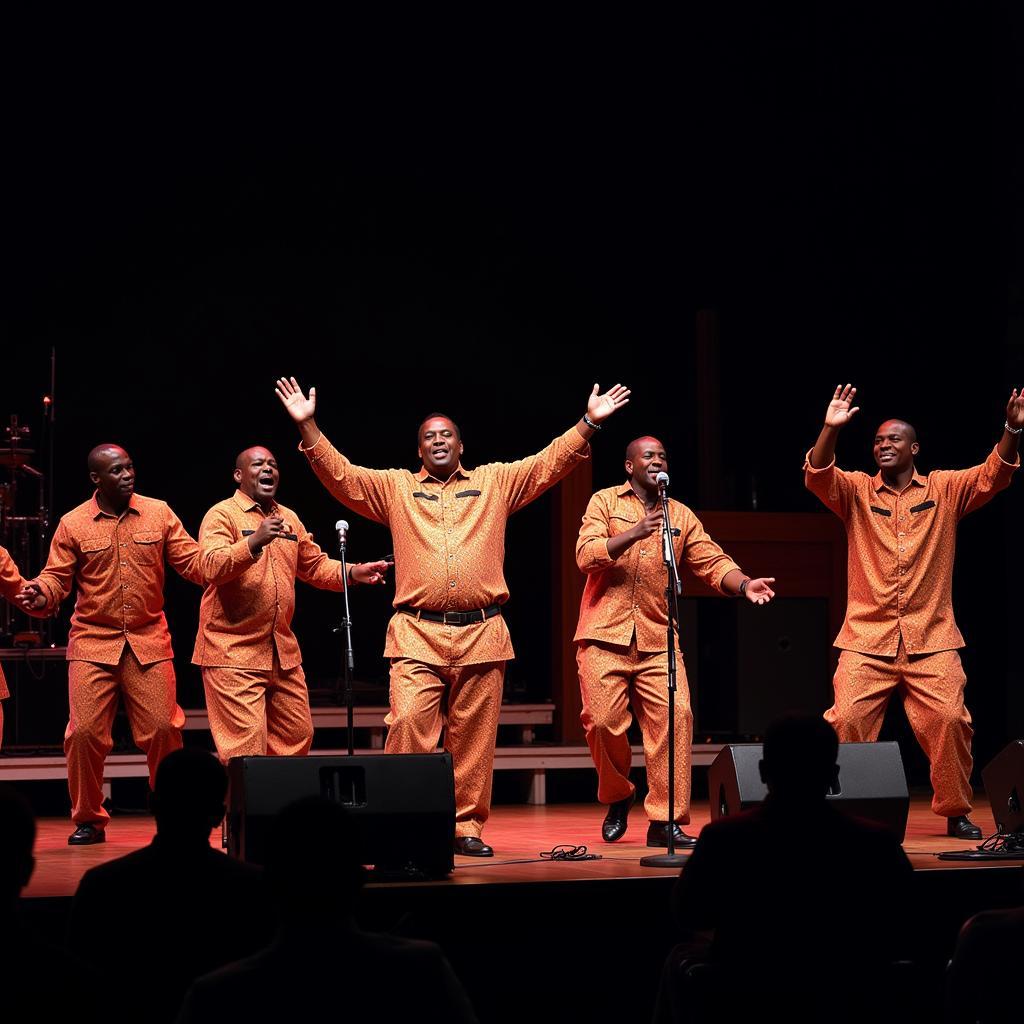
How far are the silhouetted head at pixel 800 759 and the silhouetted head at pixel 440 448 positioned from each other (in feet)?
10.6

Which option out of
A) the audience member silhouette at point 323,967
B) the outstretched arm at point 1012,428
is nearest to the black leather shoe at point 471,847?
the outstretched arm at point 1012,428

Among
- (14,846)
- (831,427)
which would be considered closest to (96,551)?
(831,427)

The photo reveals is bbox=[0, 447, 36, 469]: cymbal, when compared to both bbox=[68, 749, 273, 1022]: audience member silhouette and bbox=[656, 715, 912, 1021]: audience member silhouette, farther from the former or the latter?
bbox=[656, 715, 912, 1021]: audience member silhouette

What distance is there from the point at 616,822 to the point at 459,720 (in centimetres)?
93

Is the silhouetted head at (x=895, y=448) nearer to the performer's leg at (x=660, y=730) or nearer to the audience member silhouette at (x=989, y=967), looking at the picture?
the performer's leg at (x=660, y=730)

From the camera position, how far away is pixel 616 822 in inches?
261

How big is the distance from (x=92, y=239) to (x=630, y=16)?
11.6ft

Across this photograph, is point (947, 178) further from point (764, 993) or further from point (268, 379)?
point (764, 993)

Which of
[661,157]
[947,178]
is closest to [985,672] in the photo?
[947,178]

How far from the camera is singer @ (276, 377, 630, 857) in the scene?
6.14 m

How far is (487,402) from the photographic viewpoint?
965cm

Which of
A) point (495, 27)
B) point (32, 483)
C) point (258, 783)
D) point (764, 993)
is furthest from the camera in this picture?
point (495, 27)

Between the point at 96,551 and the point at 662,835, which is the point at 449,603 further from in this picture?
the point at 96,551

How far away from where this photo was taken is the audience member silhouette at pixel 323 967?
231cm
